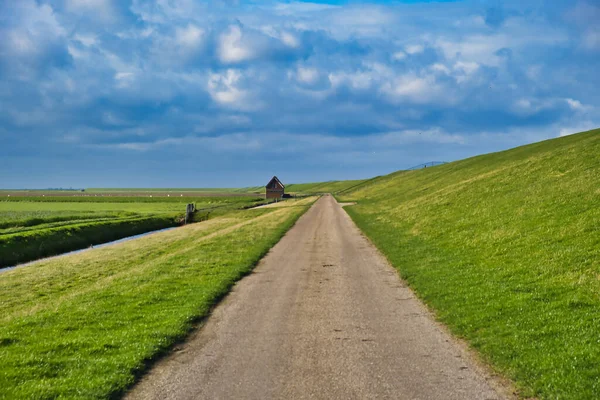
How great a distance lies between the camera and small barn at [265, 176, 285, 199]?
169750mm

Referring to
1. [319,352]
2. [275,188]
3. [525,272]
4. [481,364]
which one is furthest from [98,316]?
[275,188]

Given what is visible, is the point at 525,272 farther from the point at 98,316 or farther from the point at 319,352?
the point at 98,316

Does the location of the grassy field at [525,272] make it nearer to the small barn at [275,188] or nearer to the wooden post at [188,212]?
the wooden post at [188,212]

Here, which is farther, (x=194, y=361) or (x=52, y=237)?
(x=52, y=237)

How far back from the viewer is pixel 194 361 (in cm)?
1067

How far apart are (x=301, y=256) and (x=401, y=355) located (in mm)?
17042

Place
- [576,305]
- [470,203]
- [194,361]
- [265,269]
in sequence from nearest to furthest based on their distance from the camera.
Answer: [194,361], [576,305], [265,269], [470,203]

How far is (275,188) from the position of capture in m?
171

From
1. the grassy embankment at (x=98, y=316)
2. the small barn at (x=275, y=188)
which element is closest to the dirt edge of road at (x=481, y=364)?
the grassy embankment at (x=98, y=316)

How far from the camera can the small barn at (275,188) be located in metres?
170

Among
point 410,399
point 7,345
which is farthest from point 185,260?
point 410,399

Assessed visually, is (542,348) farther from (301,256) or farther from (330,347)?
(301,256)

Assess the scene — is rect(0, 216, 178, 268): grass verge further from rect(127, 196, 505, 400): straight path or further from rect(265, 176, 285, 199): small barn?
rect(265, 176, 285, 199): small barn

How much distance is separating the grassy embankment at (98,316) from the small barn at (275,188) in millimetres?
139570
